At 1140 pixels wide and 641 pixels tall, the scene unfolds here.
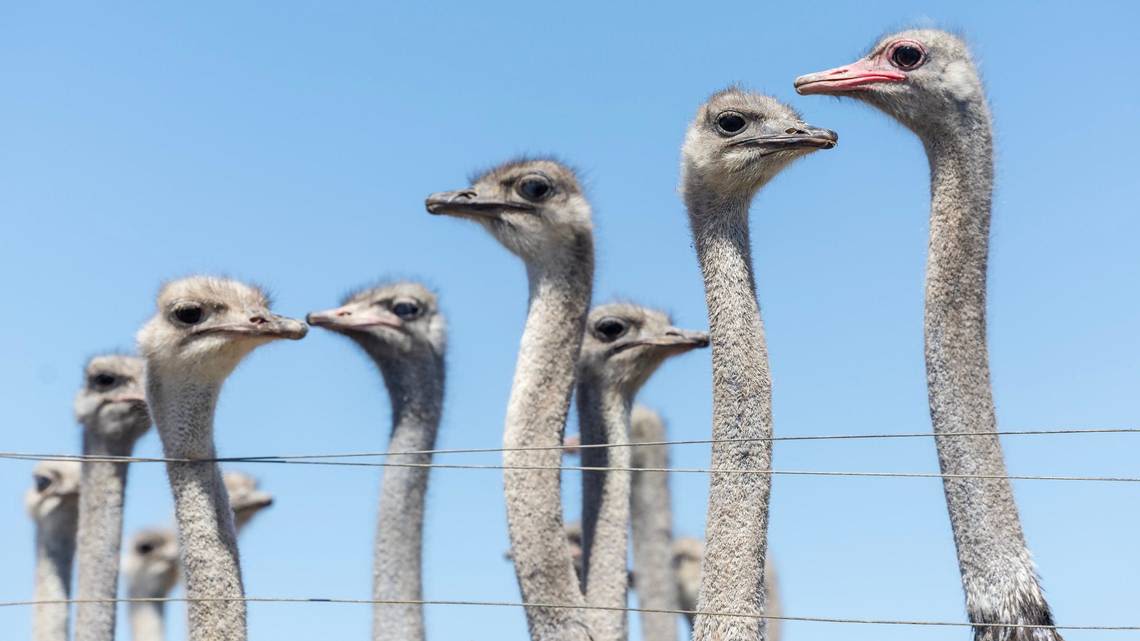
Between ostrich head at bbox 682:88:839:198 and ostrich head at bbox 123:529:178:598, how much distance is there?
26.6ft

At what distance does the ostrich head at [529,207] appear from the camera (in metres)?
12.2

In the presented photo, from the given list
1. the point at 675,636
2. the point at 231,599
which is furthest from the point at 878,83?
the point at 675,636

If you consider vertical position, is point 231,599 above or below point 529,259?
below

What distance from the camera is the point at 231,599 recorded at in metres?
10.4

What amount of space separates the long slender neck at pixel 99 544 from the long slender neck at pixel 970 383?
5907 millimetres

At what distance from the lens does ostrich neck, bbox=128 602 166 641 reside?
17.2 m

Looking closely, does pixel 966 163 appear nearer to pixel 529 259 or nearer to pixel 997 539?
pixel 997 539

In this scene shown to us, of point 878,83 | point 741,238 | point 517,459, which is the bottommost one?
point 517,459

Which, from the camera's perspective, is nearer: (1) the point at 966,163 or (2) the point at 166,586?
(1) the point at 966,163

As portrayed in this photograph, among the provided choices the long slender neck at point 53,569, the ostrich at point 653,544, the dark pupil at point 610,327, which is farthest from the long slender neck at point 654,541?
the long slender neck at point 53,569

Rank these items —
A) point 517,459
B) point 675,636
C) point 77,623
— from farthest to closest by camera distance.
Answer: point 675,636, point 77,623, point 517,459

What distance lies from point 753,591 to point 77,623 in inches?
227

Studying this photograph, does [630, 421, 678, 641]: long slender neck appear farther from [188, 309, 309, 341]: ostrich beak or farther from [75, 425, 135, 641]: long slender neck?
[188, 309, 309, 341]: ostrich beak

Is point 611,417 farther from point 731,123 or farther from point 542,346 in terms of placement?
point 731,123
